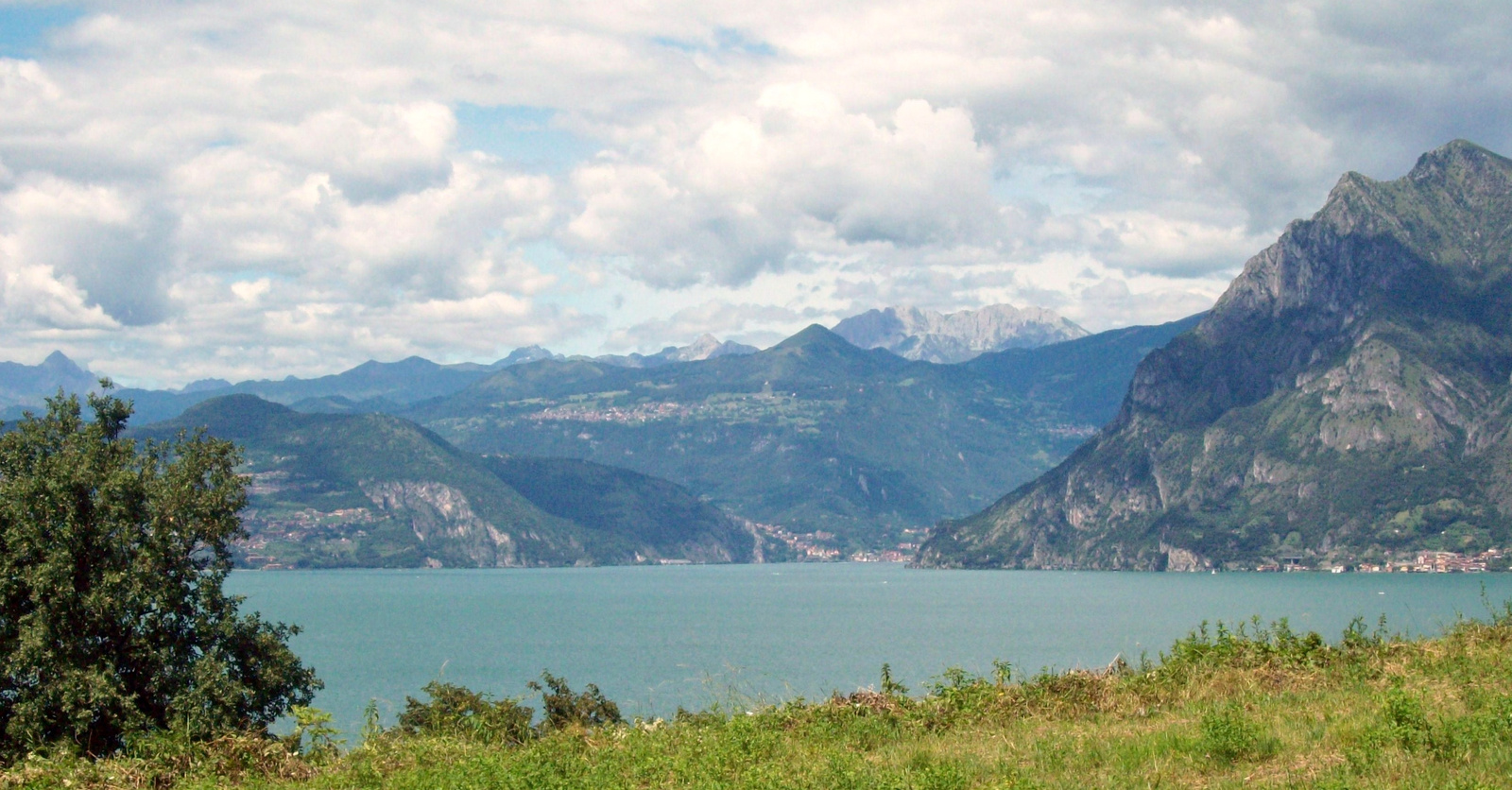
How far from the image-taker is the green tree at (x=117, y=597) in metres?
27.3

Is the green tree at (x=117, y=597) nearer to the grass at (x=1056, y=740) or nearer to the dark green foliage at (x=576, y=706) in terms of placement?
the dark green foliage at (x=576, y=706)

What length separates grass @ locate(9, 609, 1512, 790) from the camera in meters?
13.1

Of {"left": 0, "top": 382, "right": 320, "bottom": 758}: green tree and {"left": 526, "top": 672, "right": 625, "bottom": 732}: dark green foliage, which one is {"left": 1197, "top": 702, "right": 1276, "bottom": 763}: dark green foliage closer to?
{"left": 0, "top": 382, "right": 320, "bottom": 758}: green tree

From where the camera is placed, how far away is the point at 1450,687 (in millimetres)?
15594

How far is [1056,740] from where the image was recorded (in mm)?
15156

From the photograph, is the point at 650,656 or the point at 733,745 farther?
the point at 650,656

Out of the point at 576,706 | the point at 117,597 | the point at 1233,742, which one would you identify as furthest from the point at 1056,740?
the point at 576,706

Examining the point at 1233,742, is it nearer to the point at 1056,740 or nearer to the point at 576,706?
the point at 1056,740

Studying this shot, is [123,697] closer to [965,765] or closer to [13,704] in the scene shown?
[13,704]

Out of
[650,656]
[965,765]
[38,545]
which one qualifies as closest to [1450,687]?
[965,765]

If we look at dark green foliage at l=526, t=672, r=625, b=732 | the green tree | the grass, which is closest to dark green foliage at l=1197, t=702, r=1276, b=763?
the grass

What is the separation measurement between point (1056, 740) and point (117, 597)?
23.2 meters

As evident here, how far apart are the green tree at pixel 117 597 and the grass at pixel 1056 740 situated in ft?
35.5

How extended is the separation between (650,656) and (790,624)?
52673 mm
